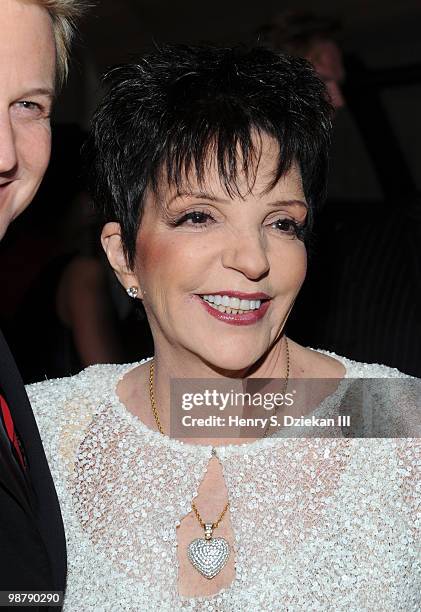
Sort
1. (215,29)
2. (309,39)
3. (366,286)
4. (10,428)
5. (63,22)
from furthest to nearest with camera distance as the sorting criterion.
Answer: (215,29) < (309,39) < (366,286) < (63,22) < (10,428)

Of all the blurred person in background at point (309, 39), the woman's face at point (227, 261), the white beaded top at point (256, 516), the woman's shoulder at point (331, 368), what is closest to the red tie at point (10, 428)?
the white beaded top at point (256, 516)

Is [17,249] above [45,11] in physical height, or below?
below

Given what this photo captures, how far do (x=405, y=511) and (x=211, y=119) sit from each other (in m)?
0.88

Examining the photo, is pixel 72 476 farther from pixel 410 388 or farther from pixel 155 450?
pixel 410 388

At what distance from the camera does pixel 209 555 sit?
1707 millimetres

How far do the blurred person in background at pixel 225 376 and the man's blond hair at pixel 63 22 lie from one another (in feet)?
0.39

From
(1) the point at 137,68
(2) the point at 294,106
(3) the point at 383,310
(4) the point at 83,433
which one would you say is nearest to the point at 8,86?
(1) the point at 137,68

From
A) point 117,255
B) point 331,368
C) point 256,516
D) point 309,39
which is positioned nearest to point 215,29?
point 309,39

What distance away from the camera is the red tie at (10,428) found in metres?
1.58

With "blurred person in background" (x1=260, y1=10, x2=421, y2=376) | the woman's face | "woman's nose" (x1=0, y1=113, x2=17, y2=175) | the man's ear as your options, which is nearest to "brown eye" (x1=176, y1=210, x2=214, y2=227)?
the woman's face

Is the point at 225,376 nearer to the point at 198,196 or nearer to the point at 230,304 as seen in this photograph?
the point at 230,304

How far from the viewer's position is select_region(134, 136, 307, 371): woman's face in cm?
165

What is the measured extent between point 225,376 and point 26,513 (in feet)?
1.78

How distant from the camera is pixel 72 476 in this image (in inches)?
73.0
